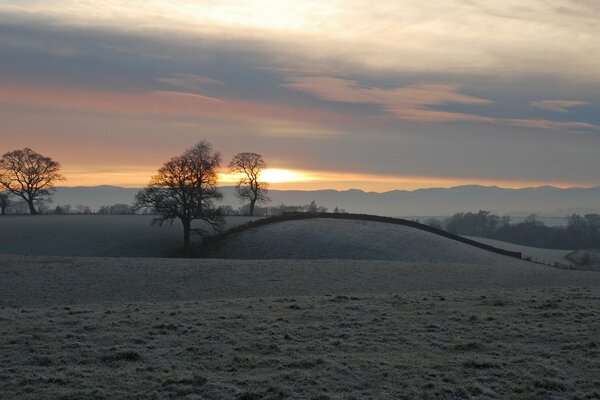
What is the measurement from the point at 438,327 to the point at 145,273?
23762 mm

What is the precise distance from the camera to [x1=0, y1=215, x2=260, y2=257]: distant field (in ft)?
203

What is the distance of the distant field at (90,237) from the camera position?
61875 mm

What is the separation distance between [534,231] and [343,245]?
10204 centimetres

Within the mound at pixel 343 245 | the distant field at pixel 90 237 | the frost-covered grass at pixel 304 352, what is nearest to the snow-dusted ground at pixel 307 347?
the frost-covered grass at pixel 304 352

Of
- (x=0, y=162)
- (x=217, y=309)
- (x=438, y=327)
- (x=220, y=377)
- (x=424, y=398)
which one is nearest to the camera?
(x=424, y=398)

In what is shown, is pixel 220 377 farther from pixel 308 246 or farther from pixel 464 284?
pixel 308 246

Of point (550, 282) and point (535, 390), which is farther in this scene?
point (550, 282)

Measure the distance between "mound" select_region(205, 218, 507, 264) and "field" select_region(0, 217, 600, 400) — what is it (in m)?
24.4

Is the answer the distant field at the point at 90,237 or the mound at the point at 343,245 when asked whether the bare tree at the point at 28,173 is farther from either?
the mound at the point at 343,245

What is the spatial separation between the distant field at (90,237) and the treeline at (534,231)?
91419 mm

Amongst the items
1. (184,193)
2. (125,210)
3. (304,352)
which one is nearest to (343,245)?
(184,193)

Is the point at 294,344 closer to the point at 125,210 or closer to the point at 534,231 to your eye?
the point at 125,210

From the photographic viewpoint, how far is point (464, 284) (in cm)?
3719

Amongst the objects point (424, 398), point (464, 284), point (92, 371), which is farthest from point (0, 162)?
Result: point (424, 398)
